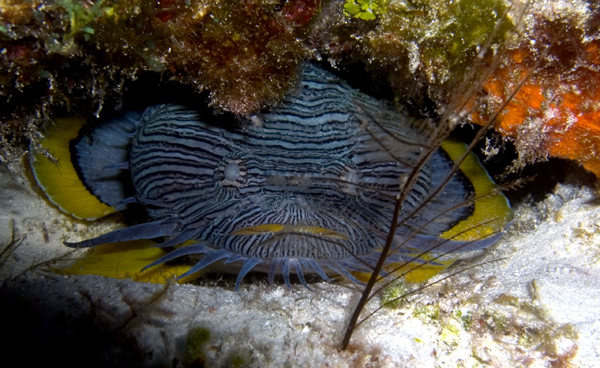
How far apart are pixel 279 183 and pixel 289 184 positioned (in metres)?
0.09

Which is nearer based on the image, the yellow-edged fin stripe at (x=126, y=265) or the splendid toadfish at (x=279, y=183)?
the splendid toadfish at (x=279, y=183)

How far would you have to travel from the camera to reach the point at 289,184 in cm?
345

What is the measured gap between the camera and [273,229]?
296 cm

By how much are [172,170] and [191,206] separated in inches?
20.4

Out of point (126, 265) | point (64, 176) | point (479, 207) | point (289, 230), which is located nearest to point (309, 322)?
point (289, 230)

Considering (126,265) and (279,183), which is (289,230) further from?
(126,265)

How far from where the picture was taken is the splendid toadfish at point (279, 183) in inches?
119

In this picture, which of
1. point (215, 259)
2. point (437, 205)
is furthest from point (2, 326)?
point (437, 205)

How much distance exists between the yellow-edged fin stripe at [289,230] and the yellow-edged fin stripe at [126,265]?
40.5 inches

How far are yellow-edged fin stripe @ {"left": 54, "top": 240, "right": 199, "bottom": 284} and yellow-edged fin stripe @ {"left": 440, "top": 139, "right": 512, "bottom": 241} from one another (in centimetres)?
284

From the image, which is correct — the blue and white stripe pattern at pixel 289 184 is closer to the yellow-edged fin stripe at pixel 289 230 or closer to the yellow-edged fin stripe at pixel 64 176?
the yellow-edged fin stripe at pixel 289 230

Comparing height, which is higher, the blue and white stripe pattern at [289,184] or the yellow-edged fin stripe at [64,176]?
the blue and white stripe pattern at [289,184]

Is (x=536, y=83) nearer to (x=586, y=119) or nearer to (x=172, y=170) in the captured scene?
(x=586, y=119)

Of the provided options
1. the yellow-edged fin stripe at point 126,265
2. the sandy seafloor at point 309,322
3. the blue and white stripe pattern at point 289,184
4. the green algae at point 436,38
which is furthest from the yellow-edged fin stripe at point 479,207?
the yellow-edged fin stripe at point 126,265
